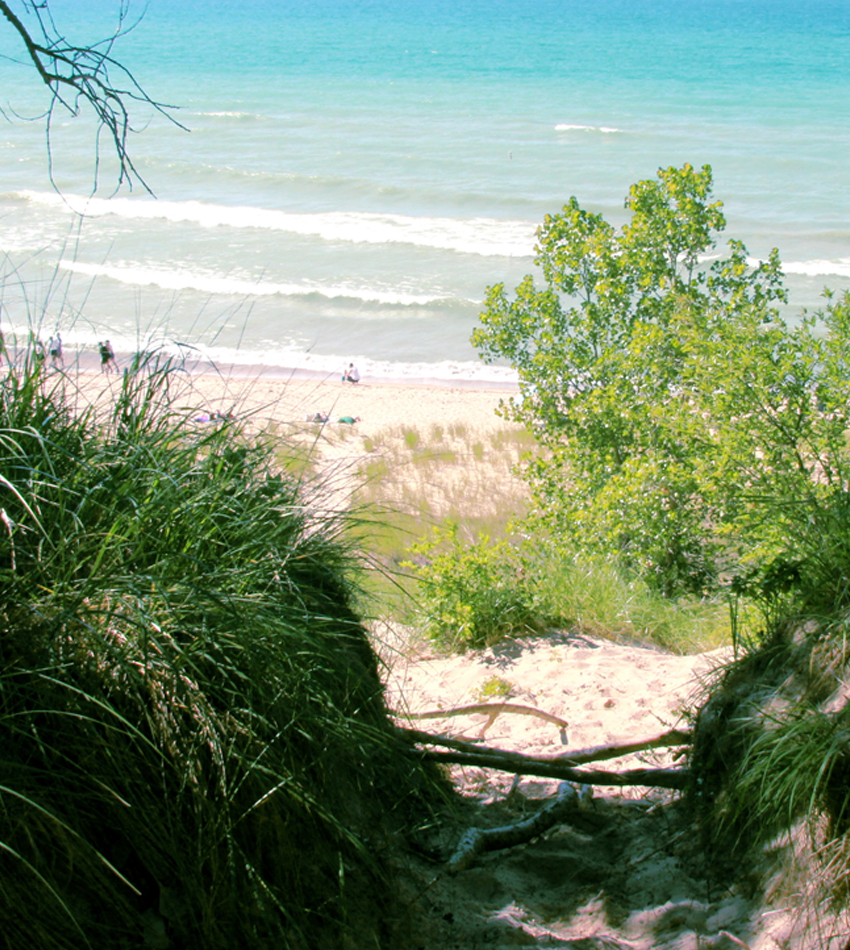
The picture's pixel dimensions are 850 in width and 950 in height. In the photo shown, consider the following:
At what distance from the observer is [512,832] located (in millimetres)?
3367

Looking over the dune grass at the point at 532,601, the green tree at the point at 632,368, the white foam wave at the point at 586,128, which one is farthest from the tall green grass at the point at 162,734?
the white foam wave at the point at 586,128

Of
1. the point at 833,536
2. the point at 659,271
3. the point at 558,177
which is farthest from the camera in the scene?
the point at 558,177

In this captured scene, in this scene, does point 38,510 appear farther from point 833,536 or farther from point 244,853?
point 833,536

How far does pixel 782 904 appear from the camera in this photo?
101 inches

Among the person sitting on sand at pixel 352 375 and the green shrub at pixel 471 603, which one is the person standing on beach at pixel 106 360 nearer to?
the green shrub at pixel 471 603

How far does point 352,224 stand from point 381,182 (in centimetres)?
621

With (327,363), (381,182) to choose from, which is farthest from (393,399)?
(381,182)

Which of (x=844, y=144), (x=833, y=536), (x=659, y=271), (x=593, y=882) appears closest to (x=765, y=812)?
(x=593, y=882)

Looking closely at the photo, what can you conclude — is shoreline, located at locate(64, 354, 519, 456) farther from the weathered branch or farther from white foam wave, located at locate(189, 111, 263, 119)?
white foam wave, located at locate(189, 111, 263, 119)

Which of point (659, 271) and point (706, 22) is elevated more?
point (706, 22)

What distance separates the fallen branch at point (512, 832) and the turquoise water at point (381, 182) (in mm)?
2187

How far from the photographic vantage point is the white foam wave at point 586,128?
48125mm

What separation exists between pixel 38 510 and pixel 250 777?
933mm

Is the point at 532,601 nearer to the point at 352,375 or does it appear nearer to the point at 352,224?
the point at 352,375
